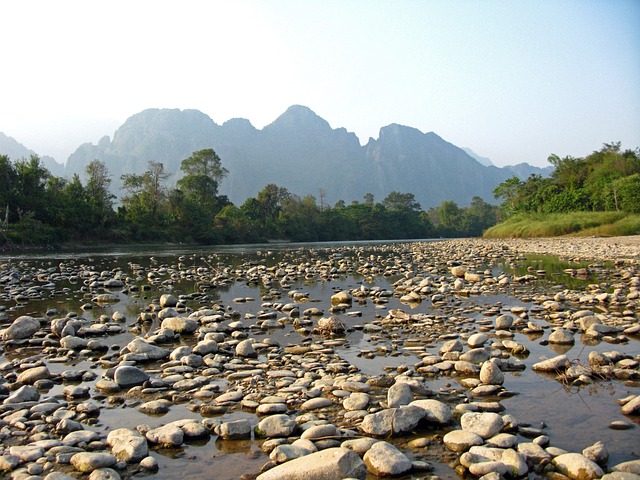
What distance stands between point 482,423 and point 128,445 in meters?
2.75

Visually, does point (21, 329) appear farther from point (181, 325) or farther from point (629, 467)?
point (629, 467)

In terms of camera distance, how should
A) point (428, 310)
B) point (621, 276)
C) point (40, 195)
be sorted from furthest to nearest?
point (40, 195) → point (621, 276) → point (428, 310)

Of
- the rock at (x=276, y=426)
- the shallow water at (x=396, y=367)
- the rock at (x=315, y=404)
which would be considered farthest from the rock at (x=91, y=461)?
the rock at (x=315, y=404)

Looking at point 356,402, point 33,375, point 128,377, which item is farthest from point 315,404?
point 33,375

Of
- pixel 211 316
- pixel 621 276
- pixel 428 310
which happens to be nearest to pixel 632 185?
pixel 621 276

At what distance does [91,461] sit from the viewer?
3176 millimetres

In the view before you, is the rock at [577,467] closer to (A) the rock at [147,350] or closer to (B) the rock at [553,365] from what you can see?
(B) the rock at [553,365]

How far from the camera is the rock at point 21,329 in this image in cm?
723

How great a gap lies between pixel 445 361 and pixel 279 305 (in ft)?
15.9

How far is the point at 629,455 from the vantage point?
125 inches

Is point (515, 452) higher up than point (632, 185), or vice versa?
point (632, 185)

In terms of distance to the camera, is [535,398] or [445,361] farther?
[445,361]

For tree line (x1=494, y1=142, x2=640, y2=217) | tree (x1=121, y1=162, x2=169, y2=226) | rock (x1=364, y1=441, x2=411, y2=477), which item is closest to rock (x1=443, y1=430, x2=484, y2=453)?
rock (x1=364, y1=441, x2=411, y2=477)

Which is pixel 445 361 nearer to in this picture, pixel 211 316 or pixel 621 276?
pixel 211 316
